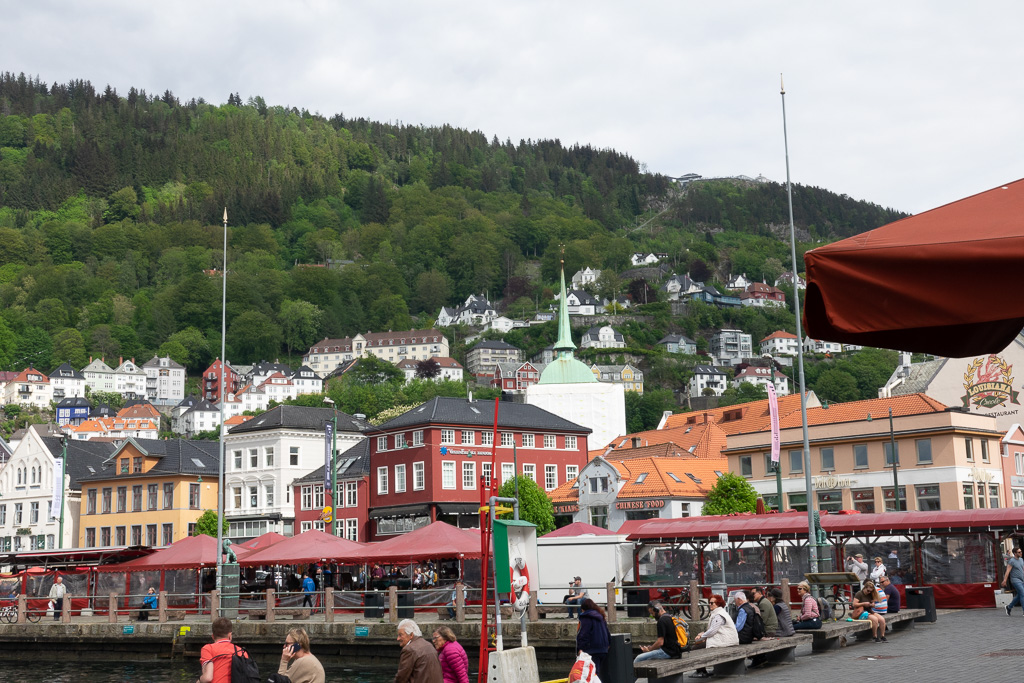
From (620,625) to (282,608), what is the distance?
42.4ft

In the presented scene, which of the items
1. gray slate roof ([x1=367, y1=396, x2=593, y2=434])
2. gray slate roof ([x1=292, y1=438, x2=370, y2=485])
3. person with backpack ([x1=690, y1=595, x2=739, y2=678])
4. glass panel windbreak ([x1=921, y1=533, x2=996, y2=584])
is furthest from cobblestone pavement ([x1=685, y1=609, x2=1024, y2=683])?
gray slate roof ([x1=292, y1=438, x2=370, y2=485])

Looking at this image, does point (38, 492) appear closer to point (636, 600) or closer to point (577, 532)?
point (577, 532)

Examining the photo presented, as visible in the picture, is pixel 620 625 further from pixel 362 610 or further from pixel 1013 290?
pixel 1013 290

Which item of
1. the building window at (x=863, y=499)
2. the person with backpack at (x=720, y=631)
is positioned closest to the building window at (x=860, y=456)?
the building window at (x=863, y=499)

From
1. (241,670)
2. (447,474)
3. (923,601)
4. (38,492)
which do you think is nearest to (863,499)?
(447,474)

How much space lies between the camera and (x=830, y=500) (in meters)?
58.5

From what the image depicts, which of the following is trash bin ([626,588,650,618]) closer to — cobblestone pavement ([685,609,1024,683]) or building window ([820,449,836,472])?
cobblestone pavement ([685,609,1024,683])

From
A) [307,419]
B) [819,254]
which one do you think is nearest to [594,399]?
[307,419]

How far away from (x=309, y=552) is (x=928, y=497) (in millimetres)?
31308

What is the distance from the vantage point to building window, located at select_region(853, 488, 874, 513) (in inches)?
2237

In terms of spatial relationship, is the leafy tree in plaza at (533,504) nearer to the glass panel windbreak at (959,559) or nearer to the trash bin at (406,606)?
the trash bin at (406,606)

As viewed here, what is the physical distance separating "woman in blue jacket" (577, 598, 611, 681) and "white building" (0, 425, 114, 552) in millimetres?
69411

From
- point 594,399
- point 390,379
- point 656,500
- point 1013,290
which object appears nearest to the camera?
point 1013,290

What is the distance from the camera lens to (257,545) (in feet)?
149
